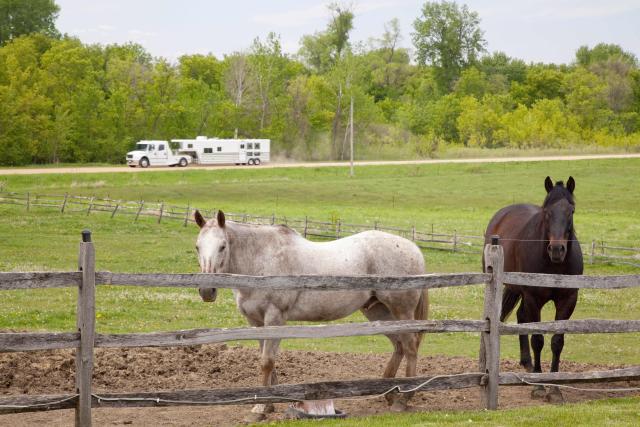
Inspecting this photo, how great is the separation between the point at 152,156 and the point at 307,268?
62.8 meters

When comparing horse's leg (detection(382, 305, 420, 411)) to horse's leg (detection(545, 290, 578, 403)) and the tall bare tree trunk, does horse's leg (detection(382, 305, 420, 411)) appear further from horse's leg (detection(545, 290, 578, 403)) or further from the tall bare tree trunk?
the tall bare tree trunk

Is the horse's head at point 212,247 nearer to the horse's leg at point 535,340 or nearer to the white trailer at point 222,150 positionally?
the horse's leg at point 535,340

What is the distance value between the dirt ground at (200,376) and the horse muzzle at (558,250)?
72.1 inches

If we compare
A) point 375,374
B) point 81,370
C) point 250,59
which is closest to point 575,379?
point 375,374

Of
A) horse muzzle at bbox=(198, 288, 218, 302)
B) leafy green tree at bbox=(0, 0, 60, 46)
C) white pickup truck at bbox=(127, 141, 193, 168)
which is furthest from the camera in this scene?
leafy green tree at bbox=(0, 0, 60, 46)

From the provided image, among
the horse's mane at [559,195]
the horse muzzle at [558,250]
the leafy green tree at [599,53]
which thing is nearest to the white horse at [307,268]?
the horse muzzle at [558,250]

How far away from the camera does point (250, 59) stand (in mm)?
95500

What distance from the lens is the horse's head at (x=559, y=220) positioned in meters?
12.1

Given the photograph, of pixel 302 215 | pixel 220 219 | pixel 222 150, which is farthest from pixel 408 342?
pixel 222 150

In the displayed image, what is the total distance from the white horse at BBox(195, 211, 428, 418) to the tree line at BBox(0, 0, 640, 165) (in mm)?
67587

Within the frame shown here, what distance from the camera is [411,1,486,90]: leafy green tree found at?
128m

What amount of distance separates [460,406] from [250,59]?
3443 inches

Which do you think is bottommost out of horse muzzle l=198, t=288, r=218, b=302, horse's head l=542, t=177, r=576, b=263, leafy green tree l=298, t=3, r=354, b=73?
horse muzzle l=198, t=288, r=218, b=302

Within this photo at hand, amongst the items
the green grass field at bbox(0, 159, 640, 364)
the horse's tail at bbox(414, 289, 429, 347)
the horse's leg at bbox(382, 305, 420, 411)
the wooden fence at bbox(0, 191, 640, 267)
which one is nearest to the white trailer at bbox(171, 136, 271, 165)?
the green grass field at bbox(0, 159, 640, 364)
